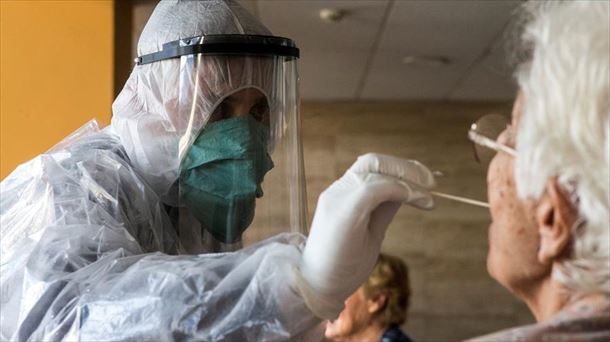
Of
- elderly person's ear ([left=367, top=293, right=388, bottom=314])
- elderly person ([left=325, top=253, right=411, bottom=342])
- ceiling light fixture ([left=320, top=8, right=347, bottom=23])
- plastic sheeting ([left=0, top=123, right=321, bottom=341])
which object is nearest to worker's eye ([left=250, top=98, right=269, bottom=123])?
plastic sheeting ([left=0, top=123, right=321, bottom=341])

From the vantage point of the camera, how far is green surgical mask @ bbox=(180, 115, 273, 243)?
1.66 m

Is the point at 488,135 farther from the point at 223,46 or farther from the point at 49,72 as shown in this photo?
the point at 49,72

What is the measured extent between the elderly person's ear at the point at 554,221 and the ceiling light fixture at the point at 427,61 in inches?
147

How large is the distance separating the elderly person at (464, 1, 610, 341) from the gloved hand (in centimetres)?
12

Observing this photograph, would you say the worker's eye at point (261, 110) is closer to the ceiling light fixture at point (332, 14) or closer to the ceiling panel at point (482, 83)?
the ceiling light fixture at point (332, 14)

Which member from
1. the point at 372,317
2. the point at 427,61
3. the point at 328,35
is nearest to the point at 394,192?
the point at 372,317

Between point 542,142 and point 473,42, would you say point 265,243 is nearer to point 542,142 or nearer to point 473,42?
point 542,142

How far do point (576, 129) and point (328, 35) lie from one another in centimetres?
337

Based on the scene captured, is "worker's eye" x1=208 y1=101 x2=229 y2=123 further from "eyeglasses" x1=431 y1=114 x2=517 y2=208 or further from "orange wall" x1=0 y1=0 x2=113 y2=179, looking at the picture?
"orange wall" x1=0 y1=0 x2=113 y2=179

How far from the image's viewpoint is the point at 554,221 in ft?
3.72

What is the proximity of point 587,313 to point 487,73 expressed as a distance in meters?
4.24

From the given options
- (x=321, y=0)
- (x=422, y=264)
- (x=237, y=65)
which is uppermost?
(x=237, y=65)

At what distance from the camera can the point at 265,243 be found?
135 cm

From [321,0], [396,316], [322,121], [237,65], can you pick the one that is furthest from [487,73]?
[237,65]
